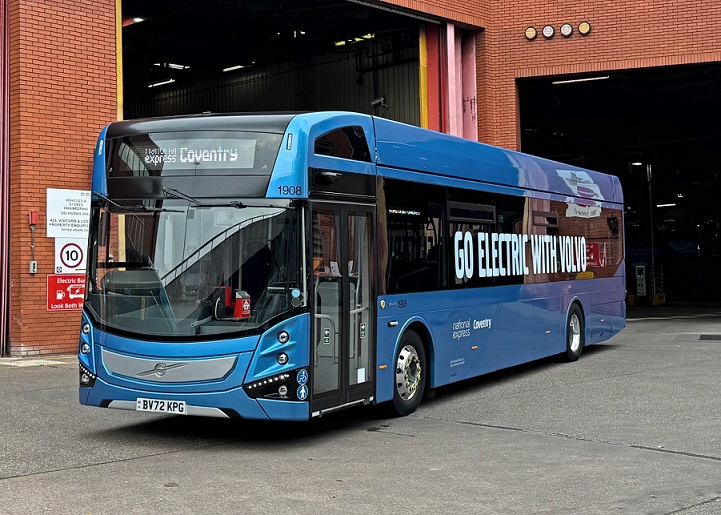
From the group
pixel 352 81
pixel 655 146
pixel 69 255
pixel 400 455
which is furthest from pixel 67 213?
pixel 655 146

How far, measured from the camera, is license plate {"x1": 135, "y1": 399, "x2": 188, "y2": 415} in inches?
335

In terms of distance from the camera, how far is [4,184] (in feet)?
54.2

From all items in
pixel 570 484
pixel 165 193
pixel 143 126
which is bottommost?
pixel 570 484

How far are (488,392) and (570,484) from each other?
17.1ft

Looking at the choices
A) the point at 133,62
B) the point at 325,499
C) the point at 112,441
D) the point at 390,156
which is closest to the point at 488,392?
the point at 390,156

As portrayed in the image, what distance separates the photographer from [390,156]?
33.3 feet

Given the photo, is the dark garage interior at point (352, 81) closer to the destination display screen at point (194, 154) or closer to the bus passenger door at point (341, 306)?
the bus passenger door at point (341, 306)

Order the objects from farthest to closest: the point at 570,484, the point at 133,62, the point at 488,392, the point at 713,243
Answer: the point at 713,243, the point at 133,62, the point at 488,392, the point at 570,484

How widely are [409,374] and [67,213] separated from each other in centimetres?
850

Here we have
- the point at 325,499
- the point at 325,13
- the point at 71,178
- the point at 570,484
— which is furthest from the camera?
the point at 325,13

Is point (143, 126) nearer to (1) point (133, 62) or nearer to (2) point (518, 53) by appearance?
(2) point (518, 53)

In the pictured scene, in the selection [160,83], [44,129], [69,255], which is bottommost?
[69,255]

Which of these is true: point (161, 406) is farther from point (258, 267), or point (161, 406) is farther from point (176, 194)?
point (176, 194)

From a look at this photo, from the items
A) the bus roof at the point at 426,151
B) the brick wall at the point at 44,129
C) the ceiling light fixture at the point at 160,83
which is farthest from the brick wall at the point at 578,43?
the ceiling light fixture at the point at 160,83
